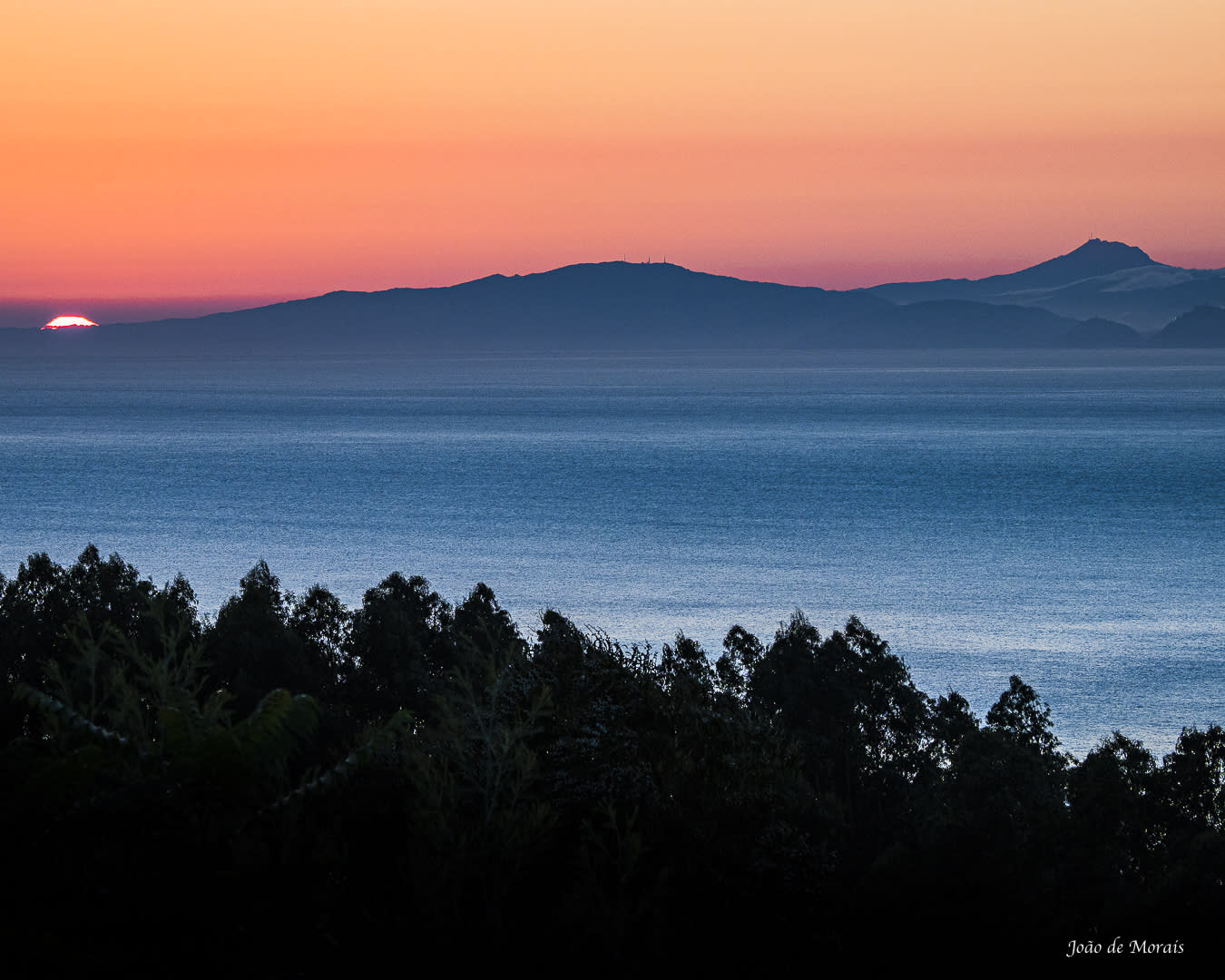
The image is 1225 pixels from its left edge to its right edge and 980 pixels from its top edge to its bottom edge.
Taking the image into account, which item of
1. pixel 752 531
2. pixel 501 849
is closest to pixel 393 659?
pixel 501 849

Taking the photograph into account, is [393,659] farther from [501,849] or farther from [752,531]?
[752,531]

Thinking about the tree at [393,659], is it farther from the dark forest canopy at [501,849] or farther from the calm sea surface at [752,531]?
the calm sea surface at [752,531]

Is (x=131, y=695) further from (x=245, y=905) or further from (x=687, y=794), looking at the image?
(x=687, y=794)

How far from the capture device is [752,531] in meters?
96.9

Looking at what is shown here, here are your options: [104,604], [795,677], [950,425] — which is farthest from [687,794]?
[950,425]

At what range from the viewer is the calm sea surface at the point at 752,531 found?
62.4m

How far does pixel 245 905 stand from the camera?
1244 cm

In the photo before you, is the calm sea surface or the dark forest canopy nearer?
the dark forest canopy

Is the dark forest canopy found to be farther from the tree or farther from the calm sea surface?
the calm sea surface

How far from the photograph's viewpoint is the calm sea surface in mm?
62375

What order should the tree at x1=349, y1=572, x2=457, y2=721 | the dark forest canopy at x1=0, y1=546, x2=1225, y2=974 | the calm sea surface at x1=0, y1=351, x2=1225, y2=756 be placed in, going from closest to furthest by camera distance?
the dark forest canopy at x1=0, y1=546, x2=1225, y2=974, the tree at x1=349, y1=572, x2=457, y2=721, the calm sea surface at x1=0, y1=351, x2=1225, y2=756

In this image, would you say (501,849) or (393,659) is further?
(393,659)

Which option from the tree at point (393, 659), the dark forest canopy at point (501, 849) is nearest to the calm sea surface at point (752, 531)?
the tree at point (393, 659)

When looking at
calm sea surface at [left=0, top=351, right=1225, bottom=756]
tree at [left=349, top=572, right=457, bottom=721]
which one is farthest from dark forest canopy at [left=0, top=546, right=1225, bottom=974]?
calm sea surface at [left=0, top=351, right=1225, bottom=756]
